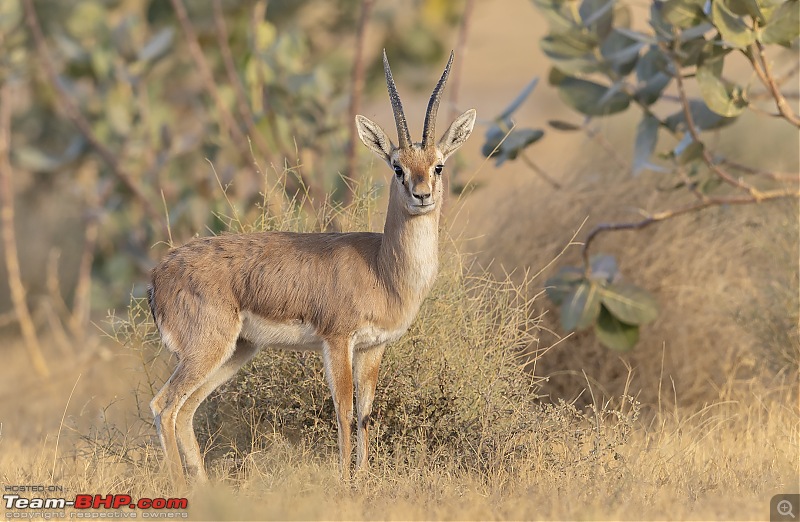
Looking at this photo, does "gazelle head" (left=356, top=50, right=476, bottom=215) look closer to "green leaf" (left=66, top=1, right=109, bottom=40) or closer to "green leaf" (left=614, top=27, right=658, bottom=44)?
"green leaf" (left=614, top=27, right=658, bottom=44)

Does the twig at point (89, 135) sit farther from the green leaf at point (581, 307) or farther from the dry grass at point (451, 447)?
the green leaf at point (581, 307)

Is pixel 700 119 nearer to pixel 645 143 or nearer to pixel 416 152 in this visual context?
pixel 645 143

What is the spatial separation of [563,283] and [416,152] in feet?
7.44

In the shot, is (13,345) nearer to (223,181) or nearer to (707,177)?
(223,181)

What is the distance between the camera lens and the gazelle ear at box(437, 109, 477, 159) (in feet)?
20.7

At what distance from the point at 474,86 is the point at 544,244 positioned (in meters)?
33.8

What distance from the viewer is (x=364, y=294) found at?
6.30 meters

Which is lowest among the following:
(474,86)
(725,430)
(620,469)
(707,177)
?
(474,86)

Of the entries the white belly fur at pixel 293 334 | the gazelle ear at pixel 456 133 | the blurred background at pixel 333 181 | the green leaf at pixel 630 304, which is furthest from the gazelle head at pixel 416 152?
the green leaf at pixel 630 304

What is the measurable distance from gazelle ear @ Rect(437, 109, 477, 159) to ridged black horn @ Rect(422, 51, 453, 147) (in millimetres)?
128

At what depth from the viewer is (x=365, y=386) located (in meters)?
6.52

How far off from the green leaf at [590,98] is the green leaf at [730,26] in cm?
112

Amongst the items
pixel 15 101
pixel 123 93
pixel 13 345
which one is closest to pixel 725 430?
pixel 123 93

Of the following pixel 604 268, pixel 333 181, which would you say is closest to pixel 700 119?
pixel 604 268
